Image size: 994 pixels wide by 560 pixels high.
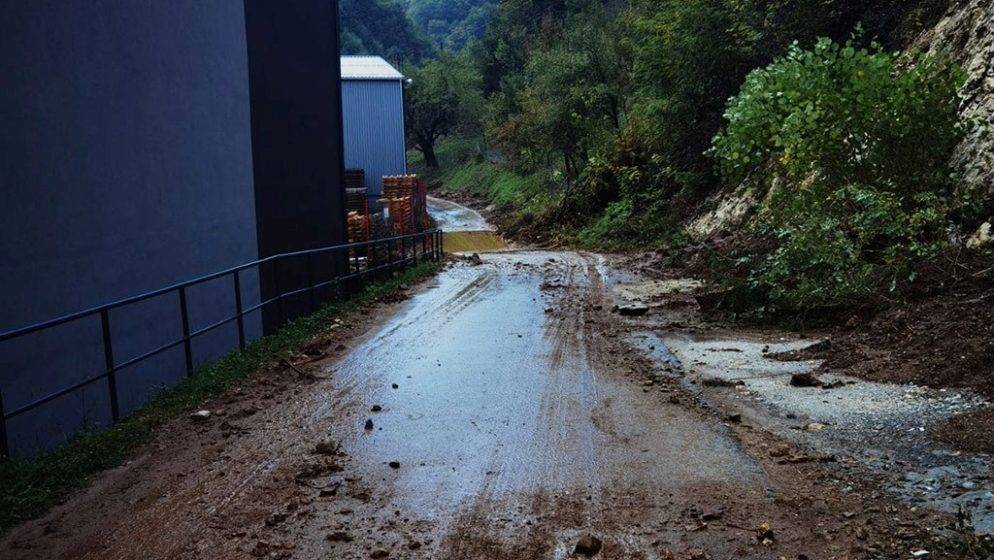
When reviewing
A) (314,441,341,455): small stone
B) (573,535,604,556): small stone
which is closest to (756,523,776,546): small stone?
(573,535,604,556): small stone

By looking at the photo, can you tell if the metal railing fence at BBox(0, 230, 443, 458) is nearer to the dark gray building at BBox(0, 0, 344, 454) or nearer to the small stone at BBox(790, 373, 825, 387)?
the dark gray building at BBox(0, 0, 344, 454)

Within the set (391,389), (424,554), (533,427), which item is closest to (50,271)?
(391,389)

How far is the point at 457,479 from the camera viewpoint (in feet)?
17.2

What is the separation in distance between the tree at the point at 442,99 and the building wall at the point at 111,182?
5391cm

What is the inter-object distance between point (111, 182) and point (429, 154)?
6353cm

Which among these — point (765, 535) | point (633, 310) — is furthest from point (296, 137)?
point (765, 535)

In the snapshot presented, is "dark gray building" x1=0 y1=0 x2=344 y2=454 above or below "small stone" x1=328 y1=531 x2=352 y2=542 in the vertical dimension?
above

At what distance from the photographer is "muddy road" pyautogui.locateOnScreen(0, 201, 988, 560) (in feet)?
13.9

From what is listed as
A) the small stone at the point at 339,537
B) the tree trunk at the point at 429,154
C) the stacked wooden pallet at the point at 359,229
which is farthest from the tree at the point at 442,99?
the small stone at the point at 339,537

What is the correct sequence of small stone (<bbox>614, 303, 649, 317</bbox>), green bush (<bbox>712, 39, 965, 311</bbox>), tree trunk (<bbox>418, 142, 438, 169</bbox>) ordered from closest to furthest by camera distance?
green bush (<bbox>712, 39, 965, 311</bbox>)
small stone (<bbox>614, 303, 649, 317</bbox>)
tree trunk (<bbox>418, 142, 438, 169</bbox>)

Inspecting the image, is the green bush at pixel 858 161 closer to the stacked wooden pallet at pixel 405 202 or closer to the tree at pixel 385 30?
the stacked wooden pallet at pixel 405 202

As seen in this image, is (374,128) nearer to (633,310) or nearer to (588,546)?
(633,310)

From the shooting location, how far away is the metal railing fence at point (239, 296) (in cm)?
627

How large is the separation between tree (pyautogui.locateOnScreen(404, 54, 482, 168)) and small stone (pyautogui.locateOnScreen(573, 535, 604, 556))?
63.1m
